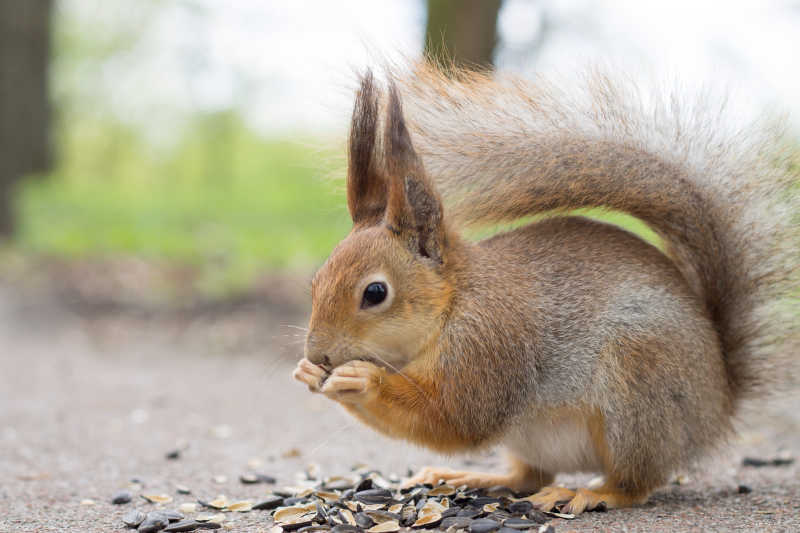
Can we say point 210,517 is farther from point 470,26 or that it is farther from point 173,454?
point 470,26

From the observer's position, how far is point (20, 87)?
9.77 metres

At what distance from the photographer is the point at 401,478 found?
275cm

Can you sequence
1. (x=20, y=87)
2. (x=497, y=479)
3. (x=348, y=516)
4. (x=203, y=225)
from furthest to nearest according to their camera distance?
(x=20, y=87)
(x=203, y=225)
(x=497, y=479)
(x=348, y=516)

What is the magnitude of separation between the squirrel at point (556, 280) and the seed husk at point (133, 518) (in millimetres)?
598

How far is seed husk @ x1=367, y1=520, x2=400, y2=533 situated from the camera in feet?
6.32

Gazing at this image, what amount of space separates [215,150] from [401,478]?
15.6 m

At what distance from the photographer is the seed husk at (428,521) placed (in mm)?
1979

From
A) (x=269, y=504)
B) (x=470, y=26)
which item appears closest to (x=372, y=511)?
(x=269, y=504)

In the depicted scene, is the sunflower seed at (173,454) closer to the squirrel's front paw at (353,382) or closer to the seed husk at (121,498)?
the seed husk at (121,498)

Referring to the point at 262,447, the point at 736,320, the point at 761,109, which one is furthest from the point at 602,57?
the point at 262,447

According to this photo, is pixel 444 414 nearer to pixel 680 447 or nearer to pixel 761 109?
pixel 680 447

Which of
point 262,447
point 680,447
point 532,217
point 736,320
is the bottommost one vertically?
point 262,447

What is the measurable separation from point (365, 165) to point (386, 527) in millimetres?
954

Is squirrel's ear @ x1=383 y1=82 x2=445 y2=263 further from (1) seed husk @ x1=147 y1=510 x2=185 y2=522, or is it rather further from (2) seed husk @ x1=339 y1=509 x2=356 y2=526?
(1) seed husk @ x1=147 y1=510 x2=185 y2=522
